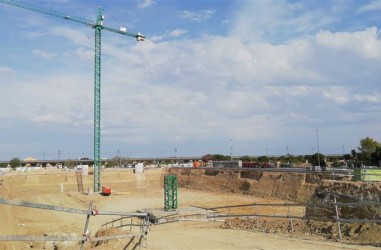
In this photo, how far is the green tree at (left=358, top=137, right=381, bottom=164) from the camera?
82.9m

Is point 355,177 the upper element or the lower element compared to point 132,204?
upper

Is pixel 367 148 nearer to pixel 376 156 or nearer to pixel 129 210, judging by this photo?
pixel 376 156

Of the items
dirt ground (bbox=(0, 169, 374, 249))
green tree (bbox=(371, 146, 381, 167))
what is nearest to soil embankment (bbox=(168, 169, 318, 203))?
dirt ground (bbox=(0, 169, 374, 249))

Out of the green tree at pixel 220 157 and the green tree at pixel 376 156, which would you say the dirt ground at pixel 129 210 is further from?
the green tree at pixel 220 157

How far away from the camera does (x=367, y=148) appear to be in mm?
85438

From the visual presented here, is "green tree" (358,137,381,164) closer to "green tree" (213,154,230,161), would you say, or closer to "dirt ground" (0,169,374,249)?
"dirt ground" (0,169,374,249)

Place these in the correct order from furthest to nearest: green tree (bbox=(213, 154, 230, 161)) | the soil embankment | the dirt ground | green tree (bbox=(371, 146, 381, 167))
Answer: green tree (bbox=(213, 154, 230, 161)) → green tree (bbox=(371, 146, 381, 167)) → the soil embankment → the dirt ground

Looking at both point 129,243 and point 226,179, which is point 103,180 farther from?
point 129,243

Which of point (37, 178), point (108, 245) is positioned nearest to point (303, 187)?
point (108, 245)

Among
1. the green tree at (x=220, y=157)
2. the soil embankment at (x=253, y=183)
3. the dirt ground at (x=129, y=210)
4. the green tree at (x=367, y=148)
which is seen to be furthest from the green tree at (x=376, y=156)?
the green tree at (x=220, y=157)

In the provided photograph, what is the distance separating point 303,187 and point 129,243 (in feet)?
148

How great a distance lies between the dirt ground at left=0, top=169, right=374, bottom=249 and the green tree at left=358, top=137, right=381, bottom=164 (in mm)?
35633

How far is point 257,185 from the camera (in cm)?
6244

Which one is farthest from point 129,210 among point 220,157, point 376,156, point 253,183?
point 220,157
